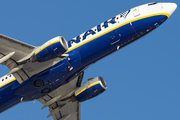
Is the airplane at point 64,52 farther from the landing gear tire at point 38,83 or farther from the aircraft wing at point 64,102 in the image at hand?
the aircraft wing at point 64,102

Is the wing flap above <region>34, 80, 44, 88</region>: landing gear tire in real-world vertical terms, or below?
above

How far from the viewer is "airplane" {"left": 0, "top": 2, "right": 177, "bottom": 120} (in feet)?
114

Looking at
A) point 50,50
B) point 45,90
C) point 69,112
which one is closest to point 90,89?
point 45,90

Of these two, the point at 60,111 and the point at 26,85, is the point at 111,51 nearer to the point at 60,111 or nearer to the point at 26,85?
the point at 26,85

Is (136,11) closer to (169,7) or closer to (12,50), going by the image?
(169,7)

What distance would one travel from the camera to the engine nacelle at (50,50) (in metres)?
33.8

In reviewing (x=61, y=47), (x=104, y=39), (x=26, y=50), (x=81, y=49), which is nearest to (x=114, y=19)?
(x=104, y=39)

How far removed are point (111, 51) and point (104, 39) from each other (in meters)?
1.78

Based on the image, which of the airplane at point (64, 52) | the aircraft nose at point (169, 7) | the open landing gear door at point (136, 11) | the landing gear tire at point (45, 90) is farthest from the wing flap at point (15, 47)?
the aircraft nose at point (169, 7)

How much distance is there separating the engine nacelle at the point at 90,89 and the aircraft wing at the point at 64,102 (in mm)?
1265

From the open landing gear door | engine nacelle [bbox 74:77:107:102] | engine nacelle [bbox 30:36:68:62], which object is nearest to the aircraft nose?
the open landing gear door

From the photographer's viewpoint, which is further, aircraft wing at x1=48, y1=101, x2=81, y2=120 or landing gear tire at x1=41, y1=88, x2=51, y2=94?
aircraft wing at x1=48, y1=101, x2=81, y2=120

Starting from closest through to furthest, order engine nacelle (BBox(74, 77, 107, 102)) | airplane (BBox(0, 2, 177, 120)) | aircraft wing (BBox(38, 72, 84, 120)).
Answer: airplane (BBox(0, 2, 177, 120)), engine nacelle (BBox(74, 77, 107, 102)), aircraft wing (BBox(38, 72, 84, 120))

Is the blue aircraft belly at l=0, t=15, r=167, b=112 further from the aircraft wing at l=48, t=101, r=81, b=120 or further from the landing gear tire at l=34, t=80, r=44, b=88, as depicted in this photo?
the aircraft wing at l=48, t=101, r=81, b=120
